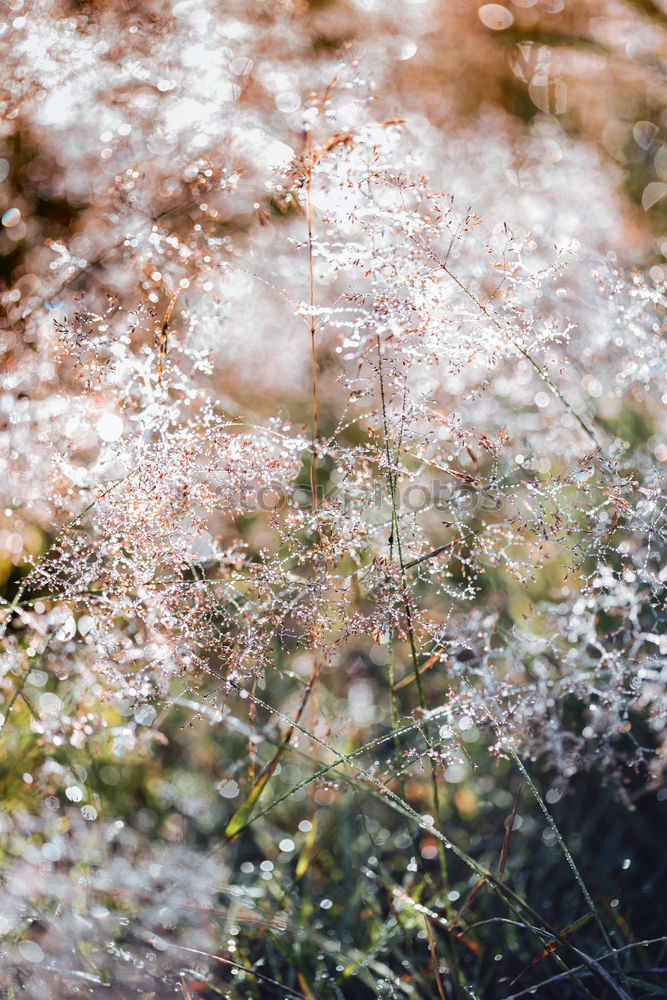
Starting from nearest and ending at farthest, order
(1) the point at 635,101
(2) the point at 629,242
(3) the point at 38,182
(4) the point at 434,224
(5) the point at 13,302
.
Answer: (4) the point at 434,224
(5) the point at 13,302
(3) the point at 38,182
(2) the point at 629,242
(1) the point at 635,101

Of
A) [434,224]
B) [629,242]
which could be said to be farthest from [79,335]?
[629,242]

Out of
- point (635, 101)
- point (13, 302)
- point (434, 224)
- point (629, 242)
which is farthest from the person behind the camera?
point (635, 101)

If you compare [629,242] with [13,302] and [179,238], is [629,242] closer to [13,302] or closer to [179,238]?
[179,238]

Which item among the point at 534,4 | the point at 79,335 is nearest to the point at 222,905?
the point at 79,335

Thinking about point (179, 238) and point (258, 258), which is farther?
point (258, 258)

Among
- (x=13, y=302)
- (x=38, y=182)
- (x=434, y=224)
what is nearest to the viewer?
(x=434, y=224)

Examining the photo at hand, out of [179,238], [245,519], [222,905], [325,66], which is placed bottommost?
[222,905]

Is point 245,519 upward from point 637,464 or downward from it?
downward

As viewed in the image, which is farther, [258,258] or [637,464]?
[258,258]

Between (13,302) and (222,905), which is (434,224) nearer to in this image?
(13,302)
